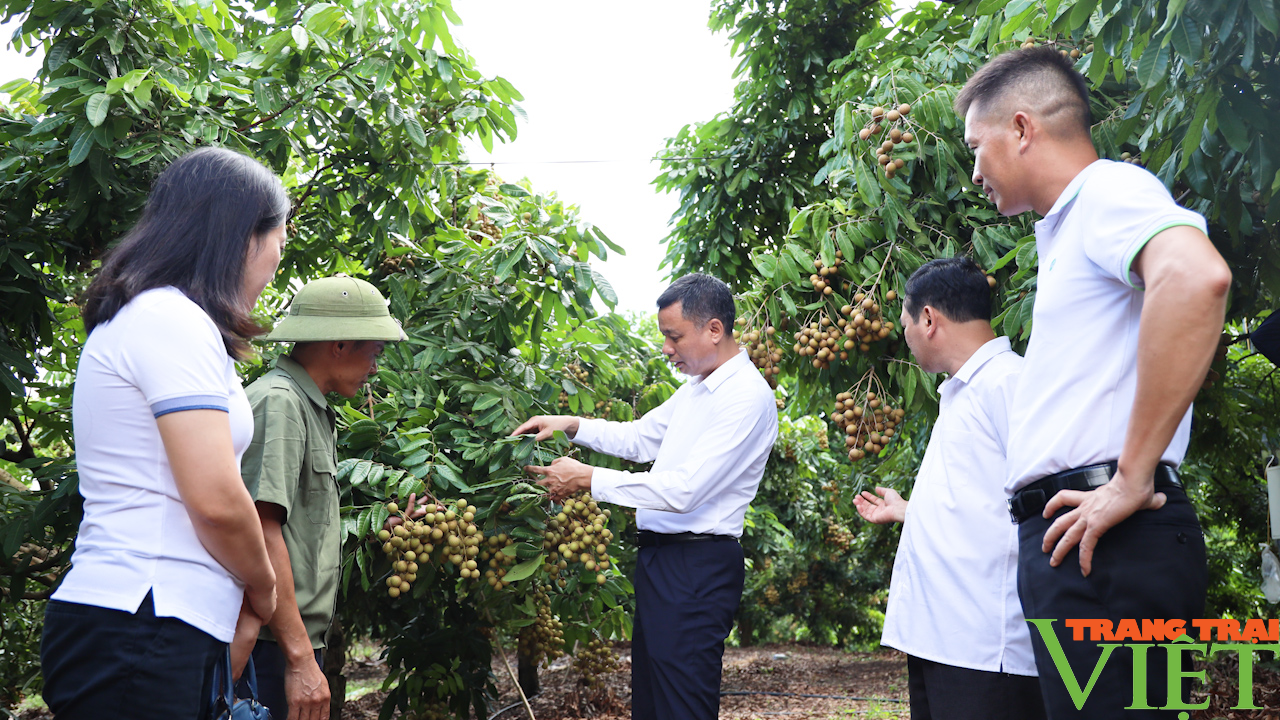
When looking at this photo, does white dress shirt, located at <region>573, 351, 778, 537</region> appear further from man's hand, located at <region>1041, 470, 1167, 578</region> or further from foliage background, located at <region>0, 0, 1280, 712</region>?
man's hand, located at <region>1041, 470, 1167, 578</region>

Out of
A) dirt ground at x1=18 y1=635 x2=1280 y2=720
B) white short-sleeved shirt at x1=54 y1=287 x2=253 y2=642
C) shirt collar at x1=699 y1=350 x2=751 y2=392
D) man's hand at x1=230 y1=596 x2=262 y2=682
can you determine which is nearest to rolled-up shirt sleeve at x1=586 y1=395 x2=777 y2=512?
shirt collar at x1=699 y1=350 x2=751 y2=392

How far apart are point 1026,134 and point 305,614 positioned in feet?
6.00


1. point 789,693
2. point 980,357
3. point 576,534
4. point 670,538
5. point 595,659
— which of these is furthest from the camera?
point 789,693

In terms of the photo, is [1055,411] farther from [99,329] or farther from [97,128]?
[97,128]

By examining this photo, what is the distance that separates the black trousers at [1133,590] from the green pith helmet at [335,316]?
159 centimetres

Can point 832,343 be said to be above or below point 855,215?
below

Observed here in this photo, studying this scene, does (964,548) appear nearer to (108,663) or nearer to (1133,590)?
(1133,590)

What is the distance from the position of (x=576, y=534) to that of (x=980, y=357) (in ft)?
4.86

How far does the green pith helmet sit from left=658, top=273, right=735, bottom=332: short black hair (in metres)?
1.04

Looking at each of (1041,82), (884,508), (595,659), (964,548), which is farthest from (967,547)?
(595,659)

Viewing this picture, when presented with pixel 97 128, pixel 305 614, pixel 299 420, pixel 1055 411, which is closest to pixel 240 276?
pixel 299 420

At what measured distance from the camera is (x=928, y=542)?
7.42ft

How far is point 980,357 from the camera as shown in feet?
7.66

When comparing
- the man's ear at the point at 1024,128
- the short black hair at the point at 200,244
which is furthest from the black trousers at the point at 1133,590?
the short black hair at the point at 200,244
